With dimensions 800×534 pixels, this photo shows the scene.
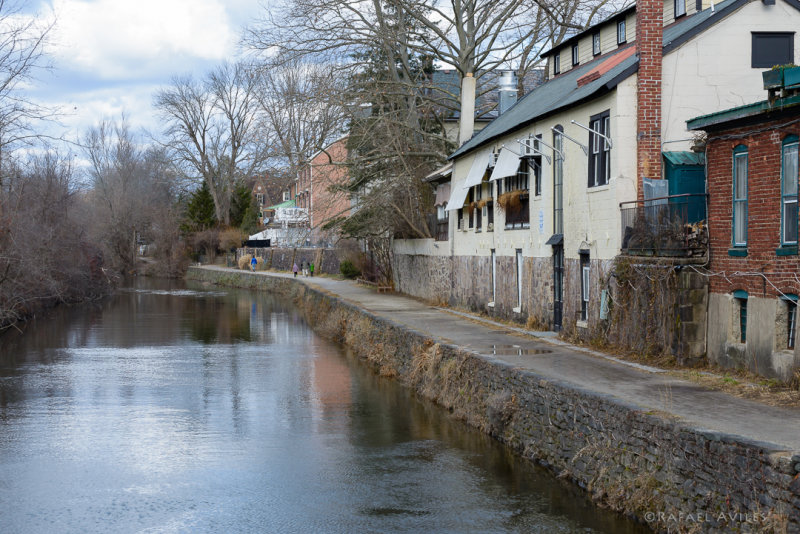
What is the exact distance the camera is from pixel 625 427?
10.4 m

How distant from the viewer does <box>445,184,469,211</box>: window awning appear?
1121 inches

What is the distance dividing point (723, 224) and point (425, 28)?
23294mm

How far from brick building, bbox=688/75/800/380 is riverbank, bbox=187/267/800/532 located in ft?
4.37

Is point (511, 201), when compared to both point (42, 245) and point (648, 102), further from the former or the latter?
point (42, 245)

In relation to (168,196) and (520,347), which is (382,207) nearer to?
(520,347)

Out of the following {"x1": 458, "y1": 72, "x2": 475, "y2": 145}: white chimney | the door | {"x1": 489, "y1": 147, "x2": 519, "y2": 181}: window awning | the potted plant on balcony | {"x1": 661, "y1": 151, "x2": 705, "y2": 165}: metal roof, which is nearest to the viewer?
the potted plant on balcony

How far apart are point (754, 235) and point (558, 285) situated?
7.77 m

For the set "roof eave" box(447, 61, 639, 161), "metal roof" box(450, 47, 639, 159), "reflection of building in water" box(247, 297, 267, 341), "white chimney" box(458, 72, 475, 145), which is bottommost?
"reflection of building in water" box(247, 297, 267, 341)

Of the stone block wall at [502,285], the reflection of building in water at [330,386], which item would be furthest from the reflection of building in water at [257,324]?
the stone block wall at [502,285]

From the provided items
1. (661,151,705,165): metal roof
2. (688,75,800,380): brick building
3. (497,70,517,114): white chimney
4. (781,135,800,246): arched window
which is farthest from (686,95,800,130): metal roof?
(497,70,517,114): white chimney

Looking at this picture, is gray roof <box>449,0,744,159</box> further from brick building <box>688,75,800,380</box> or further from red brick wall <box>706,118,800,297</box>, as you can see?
red brick wall <box>706,118,800,297</box>

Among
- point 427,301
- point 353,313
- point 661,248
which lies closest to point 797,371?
point 661,248

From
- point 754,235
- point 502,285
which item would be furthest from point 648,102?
point 502,285

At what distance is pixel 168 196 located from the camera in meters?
106
